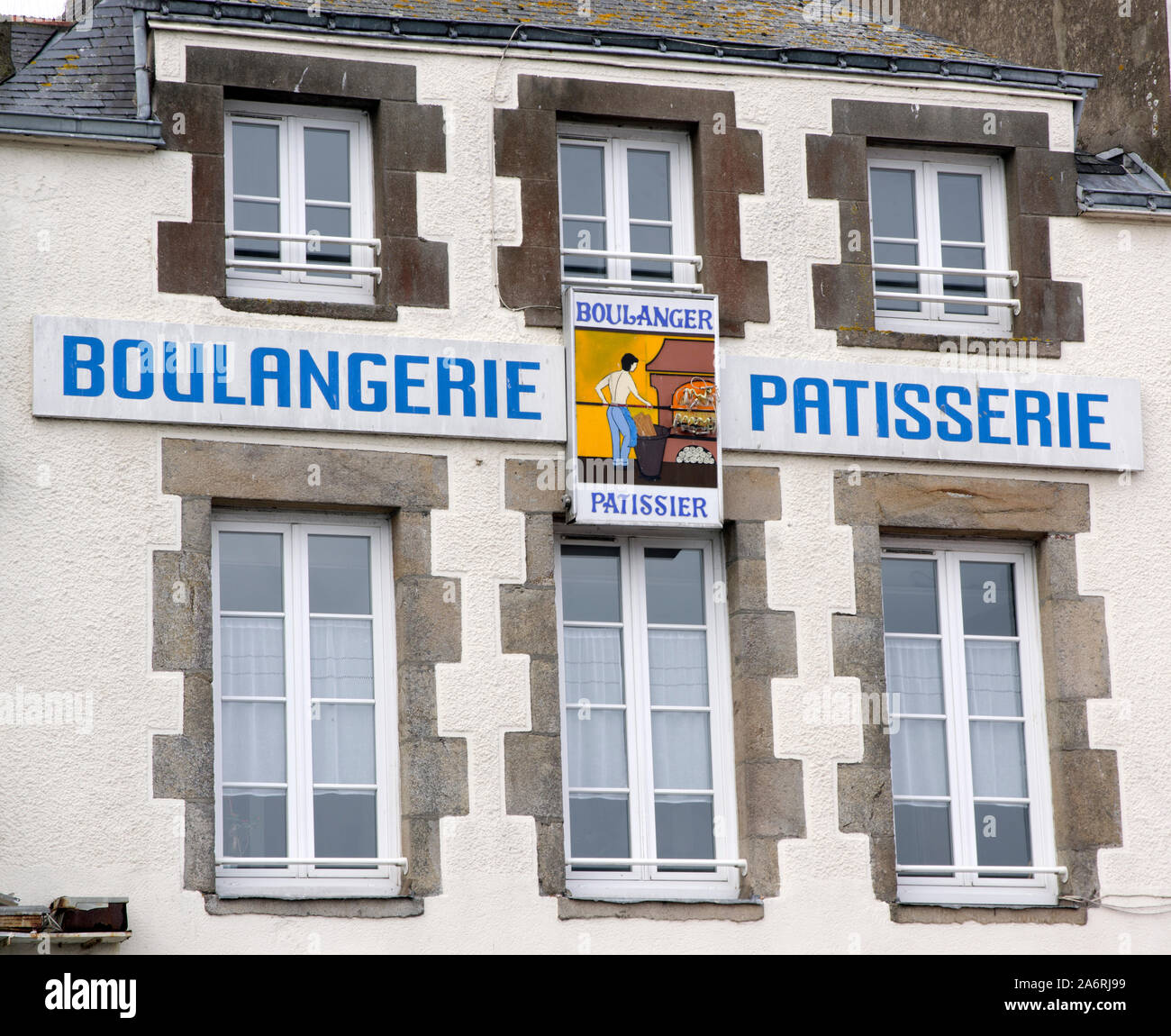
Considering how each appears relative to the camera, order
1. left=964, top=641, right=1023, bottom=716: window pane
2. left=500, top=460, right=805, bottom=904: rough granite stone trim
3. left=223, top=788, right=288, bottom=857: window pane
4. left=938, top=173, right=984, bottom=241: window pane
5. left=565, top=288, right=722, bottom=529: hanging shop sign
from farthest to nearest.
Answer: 1. left=938, top=173, right=984, bottom=241: window pane
2. left=964, top=641, right=1023, bottom=716: window pane
3. left=565, top=288, right=722, bottom=529: hanging shop sign
4. left=500, top=460, right=805, bottom=904: rough granite stone trim
5. left=223, top=788, right=288, bottom=857: window pane

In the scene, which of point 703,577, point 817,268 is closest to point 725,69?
point 817,268

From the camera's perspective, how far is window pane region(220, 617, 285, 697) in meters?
10.5

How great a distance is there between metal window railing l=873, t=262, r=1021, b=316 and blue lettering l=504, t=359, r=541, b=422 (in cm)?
205

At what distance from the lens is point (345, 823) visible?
413 inches

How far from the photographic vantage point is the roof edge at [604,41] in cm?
1098

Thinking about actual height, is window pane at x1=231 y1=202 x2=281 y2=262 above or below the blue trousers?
above

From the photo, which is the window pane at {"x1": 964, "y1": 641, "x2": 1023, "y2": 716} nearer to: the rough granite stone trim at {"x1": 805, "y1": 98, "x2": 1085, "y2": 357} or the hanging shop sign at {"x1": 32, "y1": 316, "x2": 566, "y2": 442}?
the rough granite stone trim at {"x1": 805, "y1": 98, "x2": 1085, "y2": 357}

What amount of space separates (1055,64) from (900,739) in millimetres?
5058

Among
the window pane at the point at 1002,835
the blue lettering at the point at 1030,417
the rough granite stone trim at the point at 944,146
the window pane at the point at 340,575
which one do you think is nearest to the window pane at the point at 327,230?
the window pane at the point at 340,575

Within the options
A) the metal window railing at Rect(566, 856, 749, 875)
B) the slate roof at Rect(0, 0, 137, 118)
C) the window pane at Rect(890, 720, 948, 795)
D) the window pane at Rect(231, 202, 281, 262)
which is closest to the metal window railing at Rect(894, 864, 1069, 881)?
the window pane at Rect(890, 720, 948, 795)

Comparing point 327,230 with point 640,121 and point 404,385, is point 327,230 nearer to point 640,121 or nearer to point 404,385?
point 404,385

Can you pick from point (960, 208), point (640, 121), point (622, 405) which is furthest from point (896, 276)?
point (622, 405)

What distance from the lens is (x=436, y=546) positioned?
10719mm

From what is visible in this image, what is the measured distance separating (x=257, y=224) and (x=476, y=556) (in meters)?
2.03
